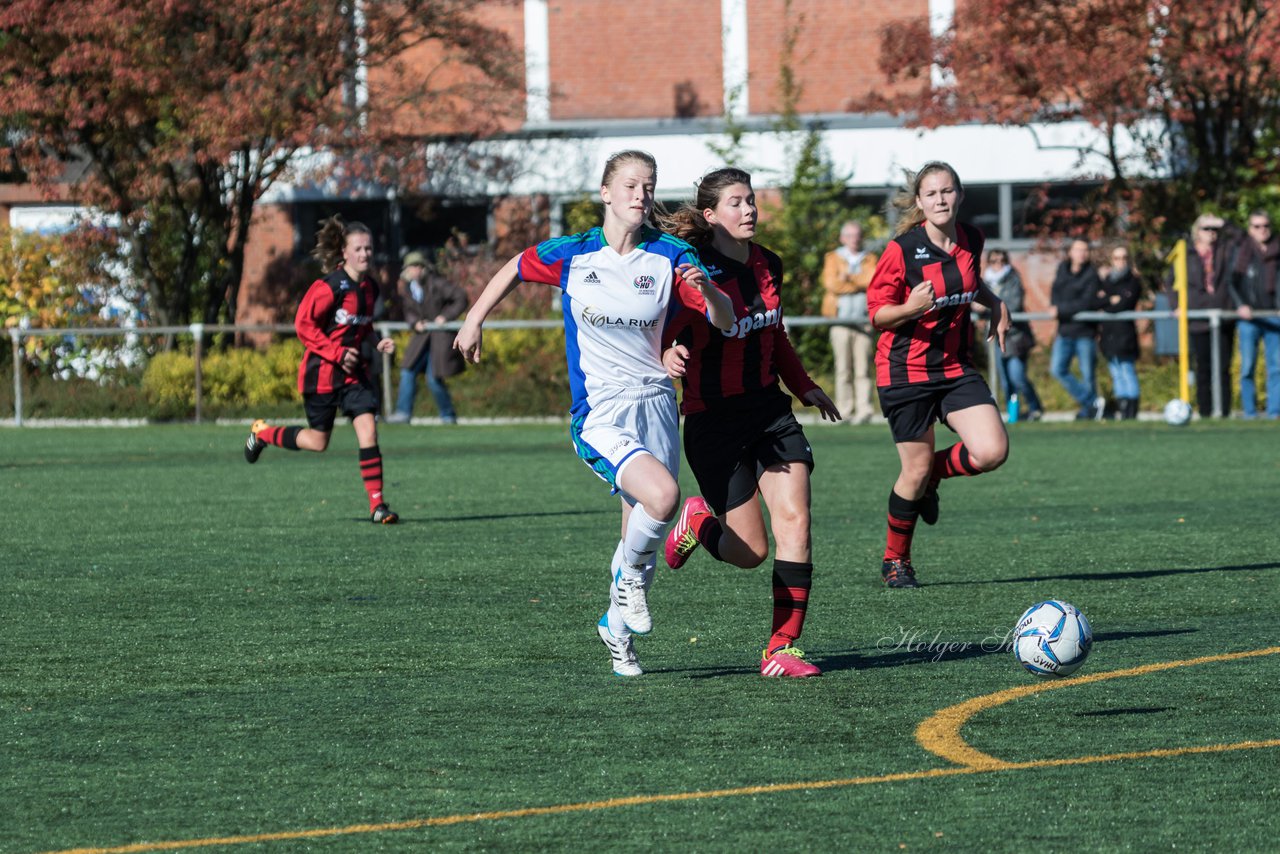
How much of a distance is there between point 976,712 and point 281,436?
8037mm

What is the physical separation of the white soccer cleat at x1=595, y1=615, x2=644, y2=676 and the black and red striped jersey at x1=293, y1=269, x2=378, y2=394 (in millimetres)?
6080

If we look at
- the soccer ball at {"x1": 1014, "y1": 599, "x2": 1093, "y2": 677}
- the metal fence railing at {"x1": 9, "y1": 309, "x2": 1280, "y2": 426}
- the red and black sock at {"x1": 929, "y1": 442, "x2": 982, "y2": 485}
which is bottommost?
the soccer ball at {"x1": 1014, "y1": 599, "x2": 1093, "y2": 677}

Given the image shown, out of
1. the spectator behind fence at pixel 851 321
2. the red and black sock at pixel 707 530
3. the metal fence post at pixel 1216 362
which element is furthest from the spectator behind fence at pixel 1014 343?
the red and black sock at pixel 707 530

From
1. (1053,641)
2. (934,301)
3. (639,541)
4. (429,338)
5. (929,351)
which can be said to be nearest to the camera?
(1053,641)

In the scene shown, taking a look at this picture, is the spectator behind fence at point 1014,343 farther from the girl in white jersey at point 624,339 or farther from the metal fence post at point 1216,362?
the girl in white jersey at point 624,339

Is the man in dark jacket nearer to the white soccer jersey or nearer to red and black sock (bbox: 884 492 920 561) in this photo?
red and black sock (bbox: 884 492 920 561)

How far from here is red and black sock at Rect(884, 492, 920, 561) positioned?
9086mm

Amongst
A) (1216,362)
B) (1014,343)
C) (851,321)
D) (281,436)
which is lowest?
(281,436)

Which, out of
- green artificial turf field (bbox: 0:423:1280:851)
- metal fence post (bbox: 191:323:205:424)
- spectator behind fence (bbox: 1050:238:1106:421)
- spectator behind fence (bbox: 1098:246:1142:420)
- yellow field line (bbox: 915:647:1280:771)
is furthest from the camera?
metal fence post (bbox: 191:323:205:424)

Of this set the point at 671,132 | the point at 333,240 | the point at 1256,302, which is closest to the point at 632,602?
the point at 333,240

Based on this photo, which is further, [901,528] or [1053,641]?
[901,528]

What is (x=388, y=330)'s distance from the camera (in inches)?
939

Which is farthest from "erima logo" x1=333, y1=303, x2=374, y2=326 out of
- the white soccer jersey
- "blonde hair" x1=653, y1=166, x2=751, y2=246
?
the white soccer jersey

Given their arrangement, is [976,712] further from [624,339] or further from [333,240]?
[333,240]
